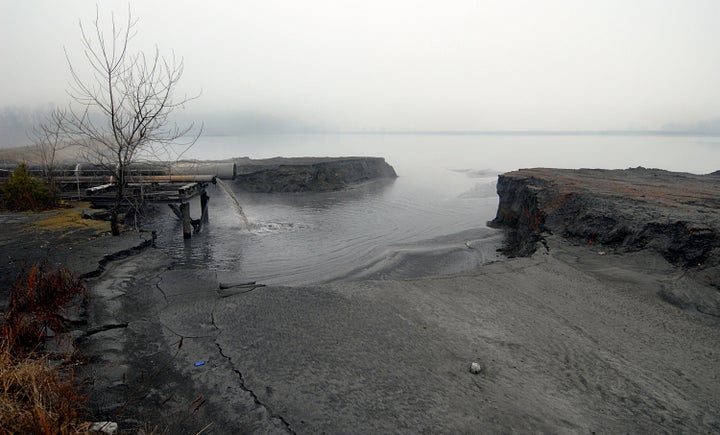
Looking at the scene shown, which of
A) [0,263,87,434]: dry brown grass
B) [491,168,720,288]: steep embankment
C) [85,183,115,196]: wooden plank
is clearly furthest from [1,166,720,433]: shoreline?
[85,183,115,196]: wooden plank

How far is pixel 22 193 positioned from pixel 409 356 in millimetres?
14270

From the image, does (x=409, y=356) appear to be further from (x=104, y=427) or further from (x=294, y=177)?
(x=294, y=177)

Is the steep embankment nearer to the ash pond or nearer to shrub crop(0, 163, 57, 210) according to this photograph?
the ash pond

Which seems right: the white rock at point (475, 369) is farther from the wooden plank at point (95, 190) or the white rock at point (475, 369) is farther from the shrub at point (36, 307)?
the wooden plank at point (95, 190)

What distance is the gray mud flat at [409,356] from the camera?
4.68 metres

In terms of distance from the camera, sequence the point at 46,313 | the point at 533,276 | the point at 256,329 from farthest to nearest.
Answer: the point at 533,276 < the point at 256,329 < the point at 46,313

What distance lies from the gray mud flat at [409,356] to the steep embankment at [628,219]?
95 cm

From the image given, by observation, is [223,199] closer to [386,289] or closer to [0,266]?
[0,266]

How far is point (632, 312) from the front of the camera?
782 centimetres

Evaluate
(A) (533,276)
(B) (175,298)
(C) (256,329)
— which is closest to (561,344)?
(A) (533,276)

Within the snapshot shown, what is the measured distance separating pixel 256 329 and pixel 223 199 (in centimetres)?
2203

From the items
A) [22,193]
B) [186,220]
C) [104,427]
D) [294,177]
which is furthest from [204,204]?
[294,177]

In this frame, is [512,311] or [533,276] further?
[533,276]

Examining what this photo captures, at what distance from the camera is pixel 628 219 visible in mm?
11344
